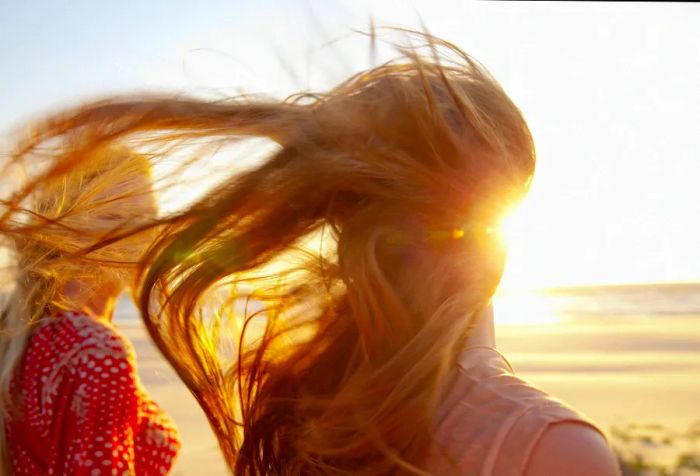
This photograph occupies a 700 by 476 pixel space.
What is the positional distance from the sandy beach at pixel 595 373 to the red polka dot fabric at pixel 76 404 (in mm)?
1457

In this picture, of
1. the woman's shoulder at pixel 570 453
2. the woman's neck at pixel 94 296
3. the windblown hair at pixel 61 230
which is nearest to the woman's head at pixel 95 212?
the windblown hair at pixel 61 230

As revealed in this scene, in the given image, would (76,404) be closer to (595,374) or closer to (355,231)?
(355,231)

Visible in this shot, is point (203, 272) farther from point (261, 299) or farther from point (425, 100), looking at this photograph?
point (425, 100)

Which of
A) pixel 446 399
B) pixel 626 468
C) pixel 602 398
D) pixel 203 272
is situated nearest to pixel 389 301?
pixel 446 399

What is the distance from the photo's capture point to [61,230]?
5.49 feet

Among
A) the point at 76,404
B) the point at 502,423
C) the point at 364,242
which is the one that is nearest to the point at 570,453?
the point at 502,423

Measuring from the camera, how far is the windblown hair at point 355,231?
1.38 metres

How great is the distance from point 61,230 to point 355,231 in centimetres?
68

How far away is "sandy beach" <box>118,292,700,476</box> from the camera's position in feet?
21.3

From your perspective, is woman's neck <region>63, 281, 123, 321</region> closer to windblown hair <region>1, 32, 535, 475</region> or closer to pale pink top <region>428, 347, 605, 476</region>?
windblown hair <region>1, 32, 535, 475</region>

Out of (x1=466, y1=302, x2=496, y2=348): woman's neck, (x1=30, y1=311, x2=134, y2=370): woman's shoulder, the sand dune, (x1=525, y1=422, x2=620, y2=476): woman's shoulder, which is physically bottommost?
the sand dune

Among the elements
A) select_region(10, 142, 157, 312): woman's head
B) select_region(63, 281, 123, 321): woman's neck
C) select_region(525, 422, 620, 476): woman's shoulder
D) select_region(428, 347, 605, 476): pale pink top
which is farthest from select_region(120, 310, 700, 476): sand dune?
select_region(525, 422, 620, 476): woman's shoulder

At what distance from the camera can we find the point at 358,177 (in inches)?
55.5

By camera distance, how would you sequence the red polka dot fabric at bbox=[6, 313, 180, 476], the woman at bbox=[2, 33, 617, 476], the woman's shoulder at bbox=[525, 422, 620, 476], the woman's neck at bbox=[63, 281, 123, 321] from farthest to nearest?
1. the woman's neck at bbox=[63, 281, 123, 321]
2. the red polka dot fabric at bbox=[6, 313, 180, 476]
3. the woman at bbox=[2, 33, 617, 476]
4. the woman's shoulder at bbox=[525, 422, 620, 476]
